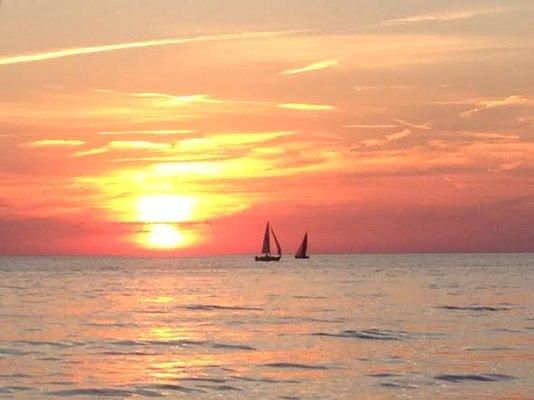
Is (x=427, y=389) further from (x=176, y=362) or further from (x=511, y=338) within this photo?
(x=511, y=338)

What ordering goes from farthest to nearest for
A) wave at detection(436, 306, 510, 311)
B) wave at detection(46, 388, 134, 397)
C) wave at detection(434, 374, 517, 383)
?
wave at detection(436, 306, 510, 311), wave at detection(434, 374, 517, 383), wave at detection(46, 388, 134, 397)

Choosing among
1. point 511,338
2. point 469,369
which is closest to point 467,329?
point 511,338

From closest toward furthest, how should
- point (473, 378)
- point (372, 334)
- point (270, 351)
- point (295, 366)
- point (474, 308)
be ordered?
point (473, 378)
point (295, 366)
point (270, 351)
point (372, 334)
point (474, 308)

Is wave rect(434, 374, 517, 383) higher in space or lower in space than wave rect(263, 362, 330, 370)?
lower

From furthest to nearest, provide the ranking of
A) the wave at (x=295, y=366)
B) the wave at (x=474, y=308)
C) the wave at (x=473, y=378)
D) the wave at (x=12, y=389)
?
the wave at (x=474, y=308) < the wave at (x=295, y=366) < the wave at (x=473, y=378) < the wave at (x=12, y=389)

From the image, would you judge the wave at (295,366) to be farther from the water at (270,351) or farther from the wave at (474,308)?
the wave at (474,308)

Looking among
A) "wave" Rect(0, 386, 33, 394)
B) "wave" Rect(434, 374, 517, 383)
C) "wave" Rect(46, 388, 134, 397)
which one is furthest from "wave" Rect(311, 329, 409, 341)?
"wave" Rect(0, 386, 33, 394)

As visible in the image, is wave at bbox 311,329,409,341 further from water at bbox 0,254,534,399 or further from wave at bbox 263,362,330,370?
wave at bbox 263,362,330,370

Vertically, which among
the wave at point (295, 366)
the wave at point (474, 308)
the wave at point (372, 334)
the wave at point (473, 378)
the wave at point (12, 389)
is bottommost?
the wave at point (12, 389)

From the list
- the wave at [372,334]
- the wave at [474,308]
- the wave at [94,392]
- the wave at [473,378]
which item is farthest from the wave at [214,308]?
the wave at [94,392]

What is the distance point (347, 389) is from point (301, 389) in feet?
5.33

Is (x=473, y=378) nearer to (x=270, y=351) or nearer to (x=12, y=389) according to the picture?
(x=270, y=351)

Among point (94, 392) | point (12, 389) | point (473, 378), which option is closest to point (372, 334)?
point (473, 378)

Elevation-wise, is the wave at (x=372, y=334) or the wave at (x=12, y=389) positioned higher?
the wave at (x=372, y=334)
